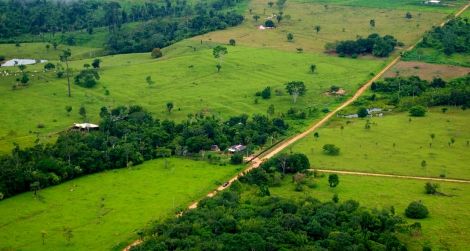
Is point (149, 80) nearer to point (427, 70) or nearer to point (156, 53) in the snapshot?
point (156, 53)

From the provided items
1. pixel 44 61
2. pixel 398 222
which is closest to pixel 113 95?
pixel 44 61

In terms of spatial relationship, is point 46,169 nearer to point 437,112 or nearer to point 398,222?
point 398,222

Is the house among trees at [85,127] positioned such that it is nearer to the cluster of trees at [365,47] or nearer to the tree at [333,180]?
the tree at [333,180]

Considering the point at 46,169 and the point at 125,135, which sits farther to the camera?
the point at 125,135

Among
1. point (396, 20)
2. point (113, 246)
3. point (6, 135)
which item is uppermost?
point (396, 20)

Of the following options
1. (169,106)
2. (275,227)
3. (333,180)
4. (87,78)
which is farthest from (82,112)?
(275,227)

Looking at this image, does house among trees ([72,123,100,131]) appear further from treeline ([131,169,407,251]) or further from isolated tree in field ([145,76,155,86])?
treeline ([131,169,407,251])

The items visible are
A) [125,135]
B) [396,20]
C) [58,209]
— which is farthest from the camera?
[396,20]

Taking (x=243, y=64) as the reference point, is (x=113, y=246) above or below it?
below
